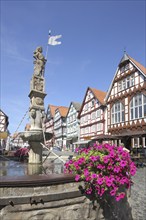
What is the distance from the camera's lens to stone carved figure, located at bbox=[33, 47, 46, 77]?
32.8 feet

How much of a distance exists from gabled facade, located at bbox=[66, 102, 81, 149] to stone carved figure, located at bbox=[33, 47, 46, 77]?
39.8m

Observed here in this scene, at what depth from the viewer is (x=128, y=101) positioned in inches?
1222

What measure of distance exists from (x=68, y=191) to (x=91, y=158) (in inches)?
29.3

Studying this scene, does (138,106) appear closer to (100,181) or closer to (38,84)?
(38,84)

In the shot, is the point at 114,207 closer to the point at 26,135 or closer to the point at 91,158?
the point at 91,158

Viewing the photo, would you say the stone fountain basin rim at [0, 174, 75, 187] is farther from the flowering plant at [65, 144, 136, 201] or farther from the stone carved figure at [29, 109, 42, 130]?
the stone carved figure at [29, 109, 42, 130]

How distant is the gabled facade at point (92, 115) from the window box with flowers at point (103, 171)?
3261cm

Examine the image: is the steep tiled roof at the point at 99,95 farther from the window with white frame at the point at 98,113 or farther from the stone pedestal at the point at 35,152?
the stone pedestal at the point at 35,152

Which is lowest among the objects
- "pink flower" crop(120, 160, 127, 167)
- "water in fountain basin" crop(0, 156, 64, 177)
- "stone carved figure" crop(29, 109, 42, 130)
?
"water in fountain basin" crop(0, 156, 64, 177)

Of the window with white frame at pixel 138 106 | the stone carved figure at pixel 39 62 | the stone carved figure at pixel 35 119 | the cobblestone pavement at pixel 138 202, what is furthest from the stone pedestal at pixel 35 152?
the window with white frame at pixel 138 106

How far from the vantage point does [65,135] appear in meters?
62.9

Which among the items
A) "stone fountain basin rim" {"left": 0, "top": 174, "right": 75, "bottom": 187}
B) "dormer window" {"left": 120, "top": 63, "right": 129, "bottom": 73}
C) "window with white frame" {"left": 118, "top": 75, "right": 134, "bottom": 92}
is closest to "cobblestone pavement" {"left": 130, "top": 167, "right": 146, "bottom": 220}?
"stone fountain basin rim" {"left": 0, "top": 174, "right": 75, "bottom": 187}

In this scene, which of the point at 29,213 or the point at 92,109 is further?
the point at 92,109

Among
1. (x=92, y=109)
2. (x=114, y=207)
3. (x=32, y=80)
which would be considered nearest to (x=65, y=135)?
(x=92, y=109)
